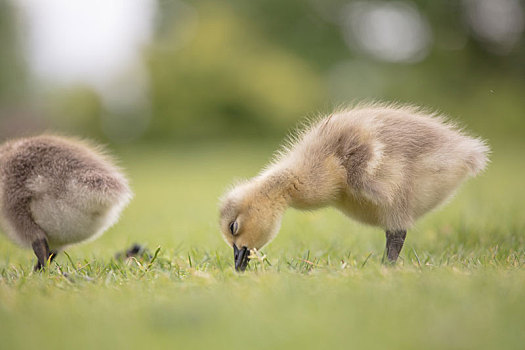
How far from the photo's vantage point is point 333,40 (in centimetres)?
2114

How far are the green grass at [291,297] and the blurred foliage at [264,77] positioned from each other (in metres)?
→ 14.9

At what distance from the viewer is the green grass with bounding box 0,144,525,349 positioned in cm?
211

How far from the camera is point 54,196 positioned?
3670 mm

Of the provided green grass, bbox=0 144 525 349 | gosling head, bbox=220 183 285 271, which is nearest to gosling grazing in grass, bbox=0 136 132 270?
green grass, bbox=0 144 525 349

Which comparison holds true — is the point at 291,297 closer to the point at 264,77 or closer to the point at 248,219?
the point at 248,219

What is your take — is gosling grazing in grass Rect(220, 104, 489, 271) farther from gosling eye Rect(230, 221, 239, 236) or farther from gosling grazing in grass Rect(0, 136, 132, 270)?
gosling grazing in grass Rect(0, 136, 132, 270)

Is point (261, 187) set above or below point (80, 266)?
above

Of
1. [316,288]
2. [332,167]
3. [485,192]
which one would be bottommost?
[485,192]

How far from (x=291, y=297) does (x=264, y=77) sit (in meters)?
17.5

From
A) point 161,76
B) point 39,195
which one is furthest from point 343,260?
point 161,76

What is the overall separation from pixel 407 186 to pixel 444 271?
672mm

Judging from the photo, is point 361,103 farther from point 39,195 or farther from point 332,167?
point 39,195

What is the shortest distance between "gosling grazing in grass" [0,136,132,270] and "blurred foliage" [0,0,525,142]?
50.6 ft

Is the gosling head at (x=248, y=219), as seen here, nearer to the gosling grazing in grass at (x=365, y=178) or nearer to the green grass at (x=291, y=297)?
the gosling grazing in grass at (x=365, y=178)
